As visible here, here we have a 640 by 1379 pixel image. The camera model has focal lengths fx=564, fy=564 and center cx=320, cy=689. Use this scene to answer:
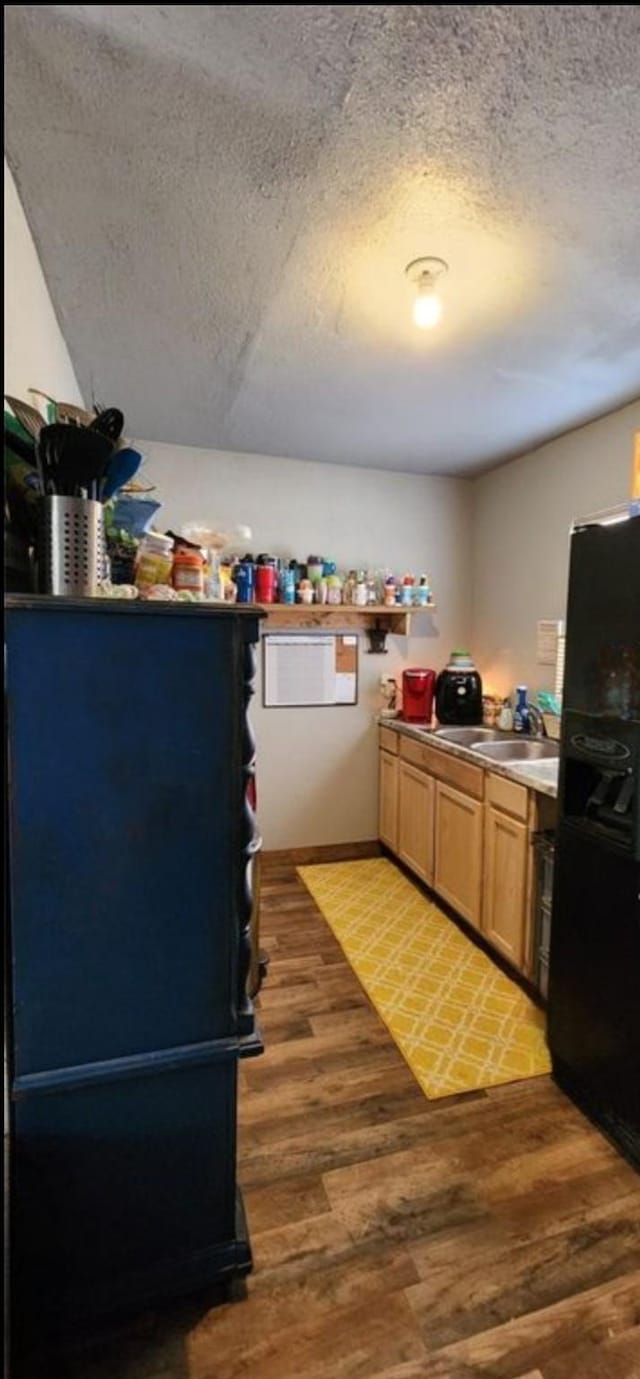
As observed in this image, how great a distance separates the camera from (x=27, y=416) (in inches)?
43.6

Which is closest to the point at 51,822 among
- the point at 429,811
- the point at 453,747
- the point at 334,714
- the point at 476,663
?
the point at 453,747

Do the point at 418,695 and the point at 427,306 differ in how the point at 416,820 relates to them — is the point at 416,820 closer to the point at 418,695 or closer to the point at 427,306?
the point at 418,695

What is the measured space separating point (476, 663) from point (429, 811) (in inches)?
48.8

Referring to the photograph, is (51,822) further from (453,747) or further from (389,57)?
(453,747)

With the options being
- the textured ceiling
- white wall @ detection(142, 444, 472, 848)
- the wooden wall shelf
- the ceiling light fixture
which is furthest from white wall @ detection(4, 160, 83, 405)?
the wooden wall shelf

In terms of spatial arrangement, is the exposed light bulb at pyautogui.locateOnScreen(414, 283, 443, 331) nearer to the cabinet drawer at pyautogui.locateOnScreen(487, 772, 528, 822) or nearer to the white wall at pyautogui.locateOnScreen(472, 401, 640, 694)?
the white wall at pyautogui.locateOnScreen(472, 401, 640, 694)

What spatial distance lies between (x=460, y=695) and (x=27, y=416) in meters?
2.81

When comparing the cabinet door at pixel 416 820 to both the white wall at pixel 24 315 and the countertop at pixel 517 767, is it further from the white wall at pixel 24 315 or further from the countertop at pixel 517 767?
the white wall at pixel 24 315

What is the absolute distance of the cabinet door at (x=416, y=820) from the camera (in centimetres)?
308

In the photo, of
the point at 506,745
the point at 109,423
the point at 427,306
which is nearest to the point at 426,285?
the point at 427,306

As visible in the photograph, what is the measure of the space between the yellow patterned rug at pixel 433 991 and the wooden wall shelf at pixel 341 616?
1.58 metres

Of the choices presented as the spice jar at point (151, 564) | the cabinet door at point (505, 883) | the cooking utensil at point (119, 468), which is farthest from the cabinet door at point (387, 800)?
the cooking utensil at point (119, 468)

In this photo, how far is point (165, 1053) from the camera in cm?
111

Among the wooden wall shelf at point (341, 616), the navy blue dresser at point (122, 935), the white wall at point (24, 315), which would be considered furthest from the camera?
the wooden wall shelf at point (341, 616)
